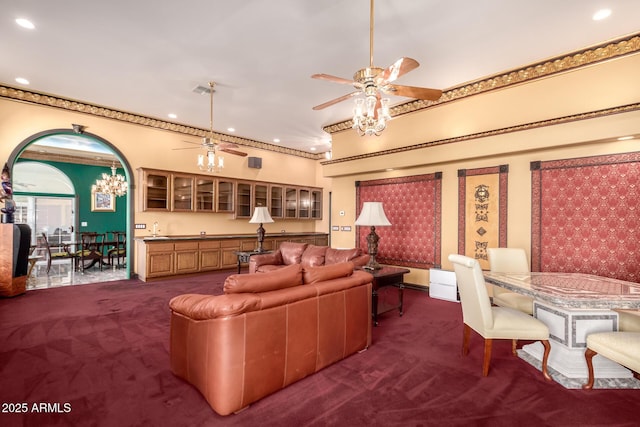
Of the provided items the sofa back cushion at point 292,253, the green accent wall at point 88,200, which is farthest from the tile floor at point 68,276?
the sofa back cushion at point 292,253

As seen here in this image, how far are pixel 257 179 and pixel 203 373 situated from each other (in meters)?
6.45

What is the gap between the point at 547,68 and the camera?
392 centimetres

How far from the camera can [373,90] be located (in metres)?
2.60

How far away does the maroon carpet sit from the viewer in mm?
1874

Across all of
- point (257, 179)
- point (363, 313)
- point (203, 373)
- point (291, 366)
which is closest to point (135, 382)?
point (203, 373)

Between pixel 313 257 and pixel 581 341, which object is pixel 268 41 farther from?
pixel 581 341

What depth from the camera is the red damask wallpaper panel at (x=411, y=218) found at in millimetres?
5114

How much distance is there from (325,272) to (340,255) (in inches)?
81.5

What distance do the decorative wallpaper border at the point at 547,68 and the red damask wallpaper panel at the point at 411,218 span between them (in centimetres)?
129

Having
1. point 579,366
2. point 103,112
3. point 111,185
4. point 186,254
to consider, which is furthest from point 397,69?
point 111,185

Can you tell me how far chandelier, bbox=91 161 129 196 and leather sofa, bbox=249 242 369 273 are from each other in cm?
593

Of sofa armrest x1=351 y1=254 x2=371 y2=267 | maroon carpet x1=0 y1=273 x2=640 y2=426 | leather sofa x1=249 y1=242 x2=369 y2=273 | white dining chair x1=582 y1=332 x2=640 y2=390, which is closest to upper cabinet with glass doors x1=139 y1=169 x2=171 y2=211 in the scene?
leather sofa x1=249 y1=242 x2=369 y2=273

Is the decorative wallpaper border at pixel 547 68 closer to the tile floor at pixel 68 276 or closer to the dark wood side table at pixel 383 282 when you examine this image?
the dark wood side table at pixel 383 282

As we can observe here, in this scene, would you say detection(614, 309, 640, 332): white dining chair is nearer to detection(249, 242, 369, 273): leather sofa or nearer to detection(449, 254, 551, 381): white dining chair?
detection(449, 254, 551, 381): white dining chair
